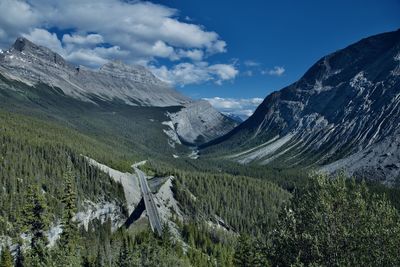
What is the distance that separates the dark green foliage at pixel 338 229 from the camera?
28.4 metres

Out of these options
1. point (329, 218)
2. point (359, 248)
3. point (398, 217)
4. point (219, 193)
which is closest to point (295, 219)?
point (329, 218)

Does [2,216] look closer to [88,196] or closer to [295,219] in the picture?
[88,196]

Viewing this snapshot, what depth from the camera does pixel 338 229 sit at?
95.8 ft

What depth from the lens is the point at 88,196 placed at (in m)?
160

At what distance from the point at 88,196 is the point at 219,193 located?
5905 centimetres

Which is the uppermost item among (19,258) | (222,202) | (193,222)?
(222,202)

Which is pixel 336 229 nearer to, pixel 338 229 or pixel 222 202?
pixel 338 229

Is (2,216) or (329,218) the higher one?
(329,218)

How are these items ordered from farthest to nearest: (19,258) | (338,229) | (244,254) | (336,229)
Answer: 1. (19,258)
2. (244,254)
3. (336,229)
4. (338,229)

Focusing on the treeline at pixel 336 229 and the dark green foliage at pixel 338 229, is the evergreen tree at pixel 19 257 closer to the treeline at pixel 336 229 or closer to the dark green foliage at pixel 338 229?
the treeline at pixel 336 229

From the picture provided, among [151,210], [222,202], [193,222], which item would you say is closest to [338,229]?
[151,210]

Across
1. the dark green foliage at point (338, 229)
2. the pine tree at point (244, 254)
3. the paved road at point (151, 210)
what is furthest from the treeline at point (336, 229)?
the paved road at point (151, 210)

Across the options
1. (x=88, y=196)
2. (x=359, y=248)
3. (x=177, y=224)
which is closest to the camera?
(x=359, y=248)

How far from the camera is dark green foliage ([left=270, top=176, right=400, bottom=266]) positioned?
93.0 feet
